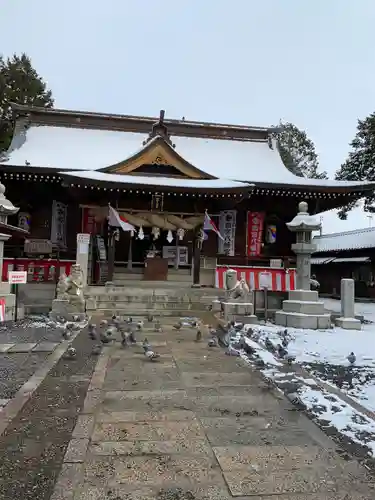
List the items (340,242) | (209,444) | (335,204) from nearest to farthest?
(209,444)
(335,204)
(340,242)

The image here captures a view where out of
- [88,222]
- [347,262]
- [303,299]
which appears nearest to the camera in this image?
[303,299]

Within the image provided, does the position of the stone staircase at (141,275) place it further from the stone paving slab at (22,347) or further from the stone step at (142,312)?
the stone paving slab at (22,347)

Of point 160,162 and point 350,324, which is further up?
point 160,162

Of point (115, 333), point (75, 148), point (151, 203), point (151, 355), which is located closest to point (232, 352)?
point (151, 355)

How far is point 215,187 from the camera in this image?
14602mm

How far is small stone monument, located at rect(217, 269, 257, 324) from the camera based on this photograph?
11.2 metres

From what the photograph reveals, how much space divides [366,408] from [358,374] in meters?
1.82

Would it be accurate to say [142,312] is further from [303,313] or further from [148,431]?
[148,431]

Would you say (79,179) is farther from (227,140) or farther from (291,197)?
(227,140)

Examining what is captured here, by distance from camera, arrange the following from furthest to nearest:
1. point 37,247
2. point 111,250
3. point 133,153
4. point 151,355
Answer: point 133,153, point 37,247, point 111,250, point 151,355

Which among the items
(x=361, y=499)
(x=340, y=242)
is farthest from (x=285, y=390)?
(x=340, y=242)

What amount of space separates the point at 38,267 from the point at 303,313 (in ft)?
33.3

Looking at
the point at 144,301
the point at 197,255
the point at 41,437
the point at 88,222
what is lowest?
the point at 41,437

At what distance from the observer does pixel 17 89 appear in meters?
31.9
